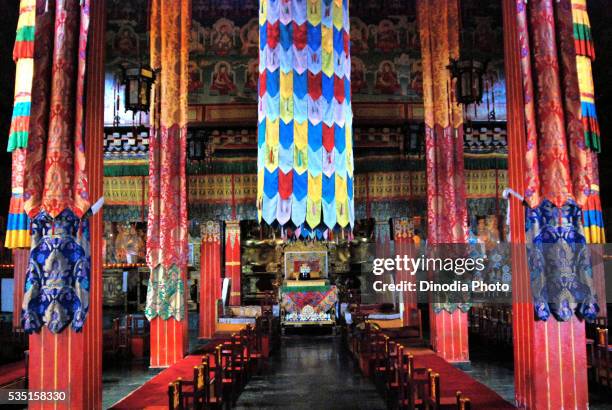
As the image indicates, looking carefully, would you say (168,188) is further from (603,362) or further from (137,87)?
(603,362)

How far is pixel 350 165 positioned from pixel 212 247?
8.56 meters

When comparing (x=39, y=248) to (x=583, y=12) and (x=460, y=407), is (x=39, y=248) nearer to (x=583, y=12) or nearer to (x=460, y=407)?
(x=460, y=407)

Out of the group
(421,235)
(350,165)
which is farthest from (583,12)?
(421,235)

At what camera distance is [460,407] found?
3.93 m

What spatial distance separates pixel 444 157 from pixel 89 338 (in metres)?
6.93

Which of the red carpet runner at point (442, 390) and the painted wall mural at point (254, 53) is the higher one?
the painted wall mural at point (254, 53)

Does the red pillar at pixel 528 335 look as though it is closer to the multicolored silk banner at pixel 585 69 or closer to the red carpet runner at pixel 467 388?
the red carpet runner at pixel 467 388

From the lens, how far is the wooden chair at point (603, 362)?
25.5 feet

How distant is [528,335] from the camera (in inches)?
235

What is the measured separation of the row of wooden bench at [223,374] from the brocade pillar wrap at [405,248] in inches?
186

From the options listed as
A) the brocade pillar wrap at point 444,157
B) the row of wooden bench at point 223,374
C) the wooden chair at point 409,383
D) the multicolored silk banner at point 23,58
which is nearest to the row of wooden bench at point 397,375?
the wooden chair at point 409,383

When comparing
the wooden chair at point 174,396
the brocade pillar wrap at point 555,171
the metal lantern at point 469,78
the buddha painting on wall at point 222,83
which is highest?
the buddha painting on wall at point 222,83

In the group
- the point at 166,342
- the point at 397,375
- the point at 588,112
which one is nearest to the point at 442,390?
the point at 397,375

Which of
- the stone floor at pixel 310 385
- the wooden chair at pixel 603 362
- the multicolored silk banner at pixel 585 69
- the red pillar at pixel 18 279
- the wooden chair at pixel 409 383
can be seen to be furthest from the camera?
the red pillar at pixel 18 279
